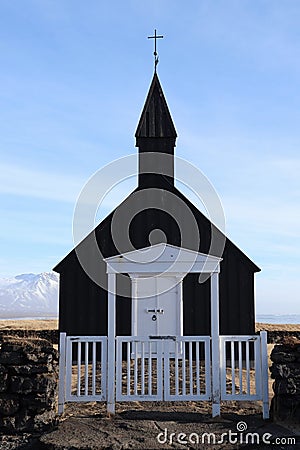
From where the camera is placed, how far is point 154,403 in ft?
36.8

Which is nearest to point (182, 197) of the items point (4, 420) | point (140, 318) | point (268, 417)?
point (140, 318)

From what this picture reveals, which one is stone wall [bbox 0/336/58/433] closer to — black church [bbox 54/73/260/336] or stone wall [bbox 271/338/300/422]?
stone wall [bbox 271/338/300/422]

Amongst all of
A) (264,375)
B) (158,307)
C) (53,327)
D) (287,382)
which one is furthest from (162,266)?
(53,327)

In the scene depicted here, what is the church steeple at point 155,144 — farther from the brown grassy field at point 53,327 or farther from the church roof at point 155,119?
the brown grassy field at point 53,327

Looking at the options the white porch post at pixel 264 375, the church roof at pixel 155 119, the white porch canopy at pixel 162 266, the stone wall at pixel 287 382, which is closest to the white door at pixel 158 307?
the church roof at pixel 155 119

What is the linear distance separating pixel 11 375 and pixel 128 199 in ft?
29.7

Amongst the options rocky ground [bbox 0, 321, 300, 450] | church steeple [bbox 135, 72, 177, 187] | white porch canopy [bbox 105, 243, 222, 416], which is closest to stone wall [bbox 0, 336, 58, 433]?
rocky ground [bbox 0, 321, 300, 450]

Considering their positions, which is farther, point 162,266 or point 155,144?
point 155,144

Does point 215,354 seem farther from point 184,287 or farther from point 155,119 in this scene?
point 155,119

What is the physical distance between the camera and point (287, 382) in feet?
31.5

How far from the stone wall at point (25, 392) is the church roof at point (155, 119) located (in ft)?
34.6

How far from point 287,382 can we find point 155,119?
444 inches

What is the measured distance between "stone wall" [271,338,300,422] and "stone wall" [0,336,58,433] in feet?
11.6

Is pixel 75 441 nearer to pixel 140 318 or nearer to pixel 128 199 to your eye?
pixel 140 318
